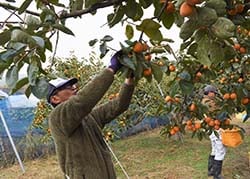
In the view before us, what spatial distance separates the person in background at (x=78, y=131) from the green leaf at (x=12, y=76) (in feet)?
A: 2.40

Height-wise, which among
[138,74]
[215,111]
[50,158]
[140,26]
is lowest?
[50,158]

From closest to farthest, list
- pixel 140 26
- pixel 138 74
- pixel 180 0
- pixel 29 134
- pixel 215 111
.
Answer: pixel 180 0 < pixel 140 26 < pixel 138 74 < pixel 215 111 < pixel 29 134

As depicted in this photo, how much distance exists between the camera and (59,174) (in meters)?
5.57

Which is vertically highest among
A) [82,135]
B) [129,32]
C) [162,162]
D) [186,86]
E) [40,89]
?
[129,32]

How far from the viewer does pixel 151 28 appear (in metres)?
1.12

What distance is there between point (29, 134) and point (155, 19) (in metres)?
5.75

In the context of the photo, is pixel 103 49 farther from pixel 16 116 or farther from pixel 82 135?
pixel 16 116

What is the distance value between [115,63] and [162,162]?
15.1ft

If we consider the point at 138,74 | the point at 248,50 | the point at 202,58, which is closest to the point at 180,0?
the point at 202,58

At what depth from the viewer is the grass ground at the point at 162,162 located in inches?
200

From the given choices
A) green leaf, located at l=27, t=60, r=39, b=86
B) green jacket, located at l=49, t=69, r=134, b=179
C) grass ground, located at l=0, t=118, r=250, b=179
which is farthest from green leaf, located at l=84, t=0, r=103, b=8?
grass ground, located at l=0, t=118, r=250, b=179

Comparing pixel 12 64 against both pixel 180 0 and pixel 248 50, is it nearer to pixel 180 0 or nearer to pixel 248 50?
pixel 180 0

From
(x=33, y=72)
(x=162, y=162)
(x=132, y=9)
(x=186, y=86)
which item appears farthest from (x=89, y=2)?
(x=162, y=162)

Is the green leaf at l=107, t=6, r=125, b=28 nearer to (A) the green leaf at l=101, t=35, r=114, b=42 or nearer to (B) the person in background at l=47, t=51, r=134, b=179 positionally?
(A) the green leaf at l=101, t=35, r=114, b=42
